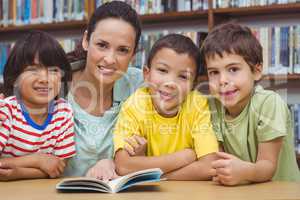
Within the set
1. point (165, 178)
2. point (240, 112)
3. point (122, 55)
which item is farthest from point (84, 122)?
point (240, 112)

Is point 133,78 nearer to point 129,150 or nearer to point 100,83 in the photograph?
point 100,83

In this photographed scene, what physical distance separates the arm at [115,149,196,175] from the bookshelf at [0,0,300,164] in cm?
131

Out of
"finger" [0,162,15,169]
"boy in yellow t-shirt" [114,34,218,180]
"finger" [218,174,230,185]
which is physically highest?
"boy in yellow t-shirt" [114,34,218,180]

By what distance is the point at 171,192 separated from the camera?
1170 millimetres

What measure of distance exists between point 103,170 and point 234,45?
21.6 inches

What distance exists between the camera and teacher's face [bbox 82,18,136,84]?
63.5 inches

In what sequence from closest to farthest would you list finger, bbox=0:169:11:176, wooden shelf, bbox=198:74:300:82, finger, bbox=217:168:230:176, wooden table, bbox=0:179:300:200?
wooden table, bbox=0:179:300:200 < finger, bbox=217:168:230:176 < finger, bbox=0:169:11:176 < wooden shelf, bbox=198:74:300:82

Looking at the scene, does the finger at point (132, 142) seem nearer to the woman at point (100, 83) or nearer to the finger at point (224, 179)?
the woman at point (100, 83)

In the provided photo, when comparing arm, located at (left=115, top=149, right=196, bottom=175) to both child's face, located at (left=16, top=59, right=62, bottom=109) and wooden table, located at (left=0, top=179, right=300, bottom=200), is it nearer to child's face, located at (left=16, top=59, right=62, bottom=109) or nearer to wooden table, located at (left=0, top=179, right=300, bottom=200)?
wooden table, located at (left=0, top=179, right=300, bottom=200)

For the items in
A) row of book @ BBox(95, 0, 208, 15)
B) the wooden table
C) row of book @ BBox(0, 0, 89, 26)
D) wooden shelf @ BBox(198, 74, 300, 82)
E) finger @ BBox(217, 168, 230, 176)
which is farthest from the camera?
row of book @ BBox(0, 0, 89, 26)

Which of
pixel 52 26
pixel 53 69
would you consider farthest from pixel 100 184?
pixel 52 26

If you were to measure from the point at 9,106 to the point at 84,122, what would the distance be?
279mm

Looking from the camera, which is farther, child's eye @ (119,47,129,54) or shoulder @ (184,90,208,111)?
child's eye @ (119,47,129,54)

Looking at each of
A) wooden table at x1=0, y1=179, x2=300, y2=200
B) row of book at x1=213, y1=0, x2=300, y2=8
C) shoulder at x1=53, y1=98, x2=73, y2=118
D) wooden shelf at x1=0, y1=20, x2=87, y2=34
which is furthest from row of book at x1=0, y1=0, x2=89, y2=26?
wooden table at x1=0, y1=179, x2=300, y2=200
